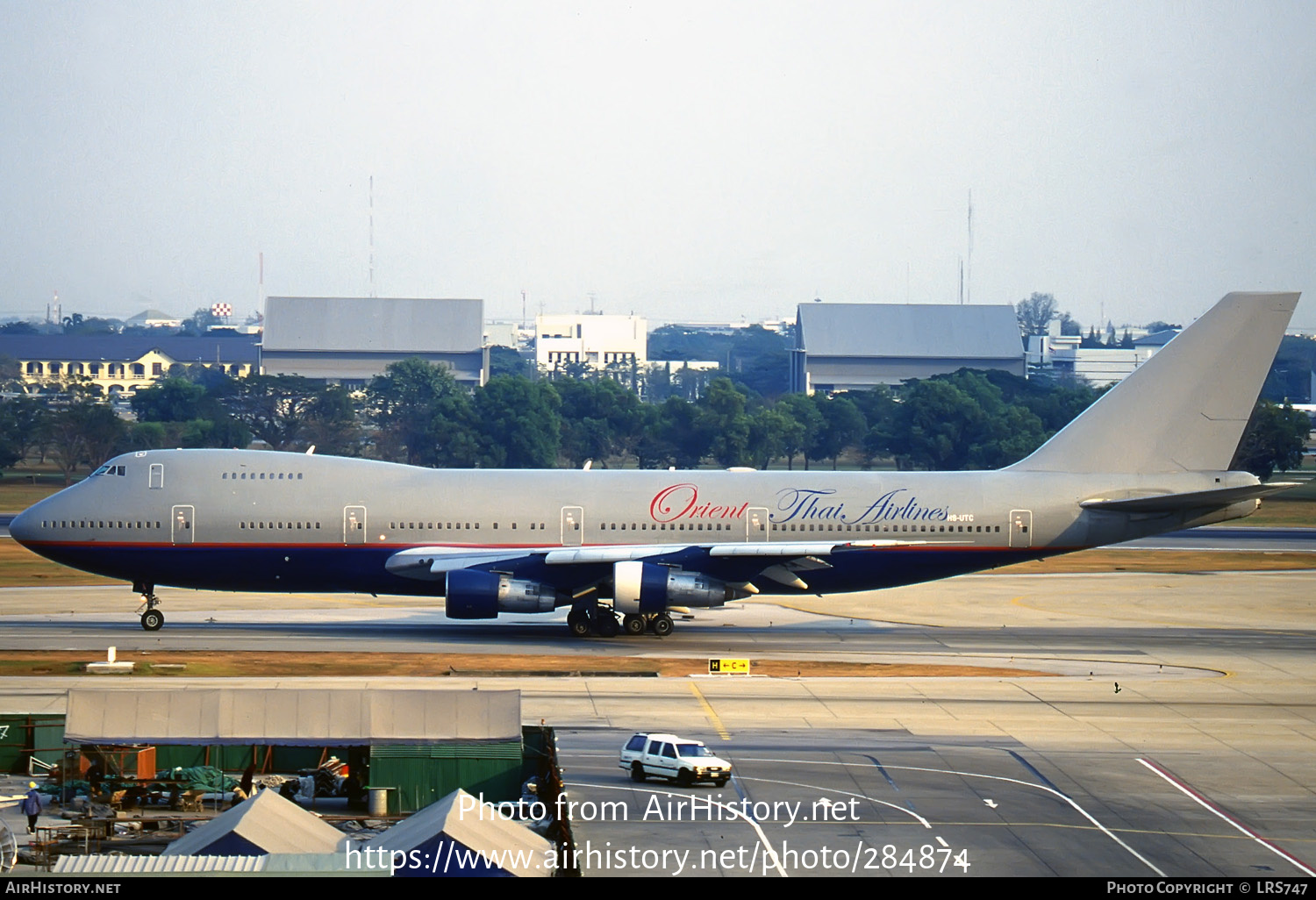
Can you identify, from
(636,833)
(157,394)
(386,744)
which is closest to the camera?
(636,833)

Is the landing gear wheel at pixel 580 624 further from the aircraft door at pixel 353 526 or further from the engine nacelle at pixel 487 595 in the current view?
the aircraft door at pixel 353 526

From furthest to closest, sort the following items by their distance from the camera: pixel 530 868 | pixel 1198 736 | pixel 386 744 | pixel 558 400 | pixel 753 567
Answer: pixel 558 400
pixel 753 567
pixel 1198 736
pixel 386 744
pixel 530 868

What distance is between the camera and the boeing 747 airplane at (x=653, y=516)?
45.3m

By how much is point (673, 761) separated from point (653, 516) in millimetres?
19852

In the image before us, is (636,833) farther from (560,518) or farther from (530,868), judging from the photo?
(560,518)

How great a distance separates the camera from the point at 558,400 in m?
126

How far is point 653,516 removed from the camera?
1836 inches

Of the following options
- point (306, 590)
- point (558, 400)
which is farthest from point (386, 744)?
point (558, 400)

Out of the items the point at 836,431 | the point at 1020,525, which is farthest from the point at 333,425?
the point at 1020,525

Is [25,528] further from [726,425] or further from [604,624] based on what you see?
[726,425]

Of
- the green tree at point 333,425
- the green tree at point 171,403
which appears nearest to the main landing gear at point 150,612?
the green tree at point 333,425

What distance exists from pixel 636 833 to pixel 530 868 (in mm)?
4629

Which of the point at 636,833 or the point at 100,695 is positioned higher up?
the point at 100,695

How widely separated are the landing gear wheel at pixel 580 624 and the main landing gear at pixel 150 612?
42.9 ft
